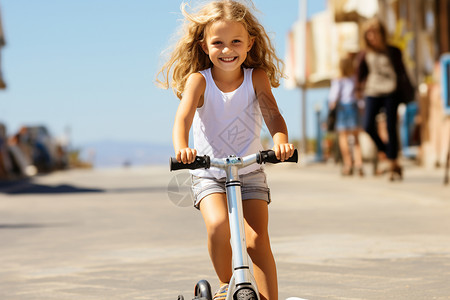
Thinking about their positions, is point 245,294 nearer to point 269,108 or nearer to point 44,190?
point 269,108

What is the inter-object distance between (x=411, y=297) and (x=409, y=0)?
62.5 ft

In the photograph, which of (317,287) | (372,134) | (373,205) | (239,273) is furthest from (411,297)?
(372,134)

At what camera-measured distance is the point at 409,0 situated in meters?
23.1

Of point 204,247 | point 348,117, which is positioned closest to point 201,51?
point 204,247

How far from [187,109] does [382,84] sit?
9.59 m

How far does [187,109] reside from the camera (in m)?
4.03

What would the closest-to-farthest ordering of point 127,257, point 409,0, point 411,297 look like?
point 411,297, point 127,257, point 409,0

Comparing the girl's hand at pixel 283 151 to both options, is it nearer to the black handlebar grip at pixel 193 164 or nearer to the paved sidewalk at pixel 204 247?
the black handlebar grip at pixel 193 164

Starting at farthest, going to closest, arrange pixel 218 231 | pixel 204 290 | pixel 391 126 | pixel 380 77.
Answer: pixel 380 77 → pixel 391 126 → pixel 204 290 → pixel 218 231

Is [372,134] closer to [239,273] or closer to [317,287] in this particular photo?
[317,287]

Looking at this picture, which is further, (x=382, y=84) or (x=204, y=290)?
(x=382, y=84)

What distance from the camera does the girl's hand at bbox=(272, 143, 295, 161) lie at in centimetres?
363

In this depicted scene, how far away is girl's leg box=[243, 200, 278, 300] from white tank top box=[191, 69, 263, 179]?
214mm

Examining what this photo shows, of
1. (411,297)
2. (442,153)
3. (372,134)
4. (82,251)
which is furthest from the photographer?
(442,153)
